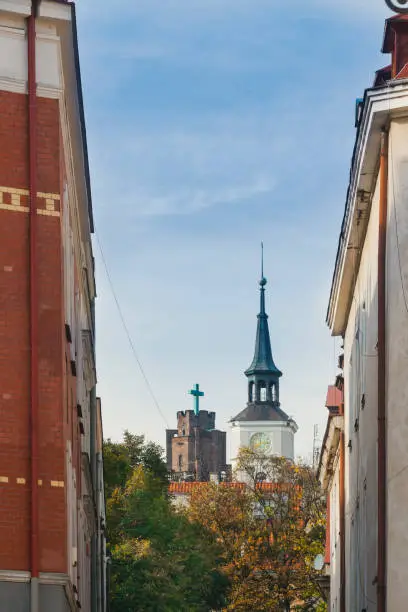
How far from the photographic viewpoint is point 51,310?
18062 mm

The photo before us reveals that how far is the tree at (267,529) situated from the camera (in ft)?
244

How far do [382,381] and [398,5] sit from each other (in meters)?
4.82

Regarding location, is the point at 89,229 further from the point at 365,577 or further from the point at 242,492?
the point at 242,492

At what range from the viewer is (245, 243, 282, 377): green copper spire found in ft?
574

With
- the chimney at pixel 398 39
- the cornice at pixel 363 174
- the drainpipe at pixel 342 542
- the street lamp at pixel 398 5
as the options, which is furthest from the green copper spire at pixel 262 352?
the street lamp at pixel 398 5

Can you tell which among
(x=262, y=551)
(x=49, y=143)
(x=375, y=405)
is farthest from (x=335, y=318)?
(x=262, y=551)

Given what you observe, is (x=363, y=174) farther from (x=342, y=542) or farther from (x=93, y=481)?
(x=342, y=542)

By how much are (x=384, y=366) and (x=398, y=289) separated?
3.47ft

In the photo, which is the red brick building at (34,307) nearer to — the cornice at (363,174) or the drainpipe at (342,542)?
the cornice at (363,174)

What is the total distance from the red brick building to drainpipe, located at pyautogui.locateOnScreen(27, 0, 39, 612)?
11 mm

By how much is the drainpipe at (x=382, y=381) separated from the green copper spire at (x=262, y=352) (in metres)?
154

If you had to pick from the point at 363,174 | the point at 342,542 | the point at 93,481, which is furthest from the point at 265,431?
the point at 363,174

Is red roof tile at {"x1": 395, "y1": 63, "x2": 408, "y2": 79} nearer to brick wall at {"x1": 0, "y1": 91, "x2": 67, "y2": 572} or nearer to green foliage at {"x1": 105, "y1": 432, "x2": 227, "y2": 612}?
brick wall at {"x1": 0, "y1": 91, "x2": 67, "y2": 572}

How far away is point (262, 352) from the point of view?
175m
